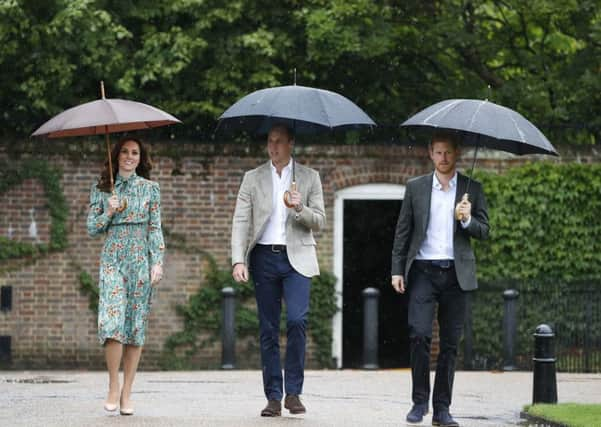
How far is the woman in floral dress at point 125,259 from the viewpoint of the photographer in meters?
8.42

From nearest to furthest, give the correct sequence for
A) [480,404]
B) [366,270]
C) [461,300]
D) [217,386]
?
[461,300]
[480,404]
[217,386]
[366,270]

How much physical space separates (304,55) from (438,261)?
9.22 metres

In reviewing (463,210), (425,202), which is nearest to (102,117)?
(425,202)

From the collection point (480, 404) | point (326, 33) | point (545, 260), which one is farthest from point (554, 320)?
point (480, 404)

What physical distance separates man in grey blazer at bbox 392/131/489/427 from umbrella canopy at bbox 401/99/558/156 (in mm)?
196

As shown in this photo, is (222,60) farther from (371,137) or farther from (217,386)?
(217,386)

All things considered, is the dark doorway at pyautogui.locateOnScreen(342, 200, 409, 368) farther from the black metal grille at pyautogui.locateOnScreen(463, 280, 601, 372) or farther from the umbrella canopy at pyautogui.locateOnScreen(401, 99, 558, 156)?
the umbrella canopy at pyautogui.locateOnScreen(401, 99, 558, 156)

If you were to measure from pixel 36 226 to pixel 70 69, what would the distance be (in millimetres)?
1970

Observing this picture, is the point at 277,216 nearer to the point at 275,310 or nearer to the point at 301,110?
the point at 275,310

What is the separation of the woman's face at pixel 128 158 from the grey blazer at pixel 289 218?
74 cm

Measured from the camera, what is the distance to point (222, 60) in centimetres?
1634

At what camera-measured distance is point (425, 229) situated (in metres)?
8.29

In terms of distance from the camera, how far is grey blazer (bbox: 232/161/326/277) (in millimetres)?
8492

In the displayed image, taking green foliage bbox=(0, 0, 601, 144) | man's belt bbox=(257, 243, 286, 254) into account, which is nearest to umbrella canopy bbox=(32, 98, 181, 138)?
man's belt bbox=(257, 243, 286, 254)
